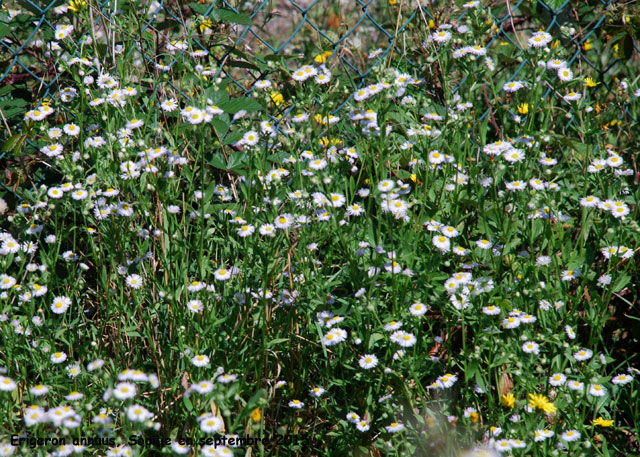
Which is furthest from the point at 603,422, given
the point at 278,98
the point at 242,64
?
the point at 242,64

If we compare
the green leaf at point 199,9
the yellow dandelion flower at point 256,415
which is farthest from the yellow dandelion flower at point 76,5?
the yellow dandelion flower at point 256,415

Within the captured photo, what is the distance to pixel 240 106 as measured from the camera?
2461 millimetres

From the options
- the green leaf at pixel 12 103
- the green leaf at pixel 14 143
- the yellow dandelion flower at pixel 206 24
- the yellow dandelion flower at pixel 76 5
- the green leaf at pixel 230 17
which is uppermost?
the yellow dandelion flower at pixel 76 5

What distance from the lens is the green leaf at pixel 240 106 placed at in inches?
96.8

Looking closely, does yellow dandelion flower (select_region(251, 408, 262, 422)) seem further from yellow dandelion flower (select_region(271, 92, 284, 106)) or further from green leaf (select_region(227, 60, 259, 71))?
green leaf (select_region(227, 60, 259, 71))

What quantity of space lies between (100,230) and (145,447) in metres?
0.72

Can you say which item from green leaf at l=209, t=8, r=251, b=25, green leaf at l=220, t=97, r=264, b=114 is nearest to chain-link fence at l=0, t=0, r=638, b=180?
green leaf at l=209, t=8, r=251, b=25

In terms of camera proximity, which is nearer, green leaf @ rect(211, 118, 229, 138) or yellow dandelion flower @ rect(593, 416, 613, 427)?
Answer: yellow dandelion flower @ rect(593, 416, 613, 427)

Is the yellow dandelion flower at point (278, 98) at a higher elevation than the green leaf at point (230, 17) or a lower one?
lower

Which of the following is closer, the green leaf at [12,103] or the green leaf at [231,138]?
the green leaf at [231,138]

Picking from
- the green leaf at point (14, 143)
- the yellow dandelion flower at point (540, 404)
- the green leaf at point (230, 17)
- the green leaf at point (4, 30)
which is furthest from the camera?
the green leaf at point (230, 17)

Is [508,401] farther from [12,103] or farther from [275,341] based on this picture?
[12,103]

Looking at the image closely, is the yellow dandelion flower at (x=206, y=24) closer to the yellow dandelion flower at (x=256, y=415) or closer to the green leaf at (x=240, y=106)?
the green leaf at (x=240, y=106)

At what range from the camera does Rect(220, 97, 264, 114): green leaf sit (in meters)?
2.46
